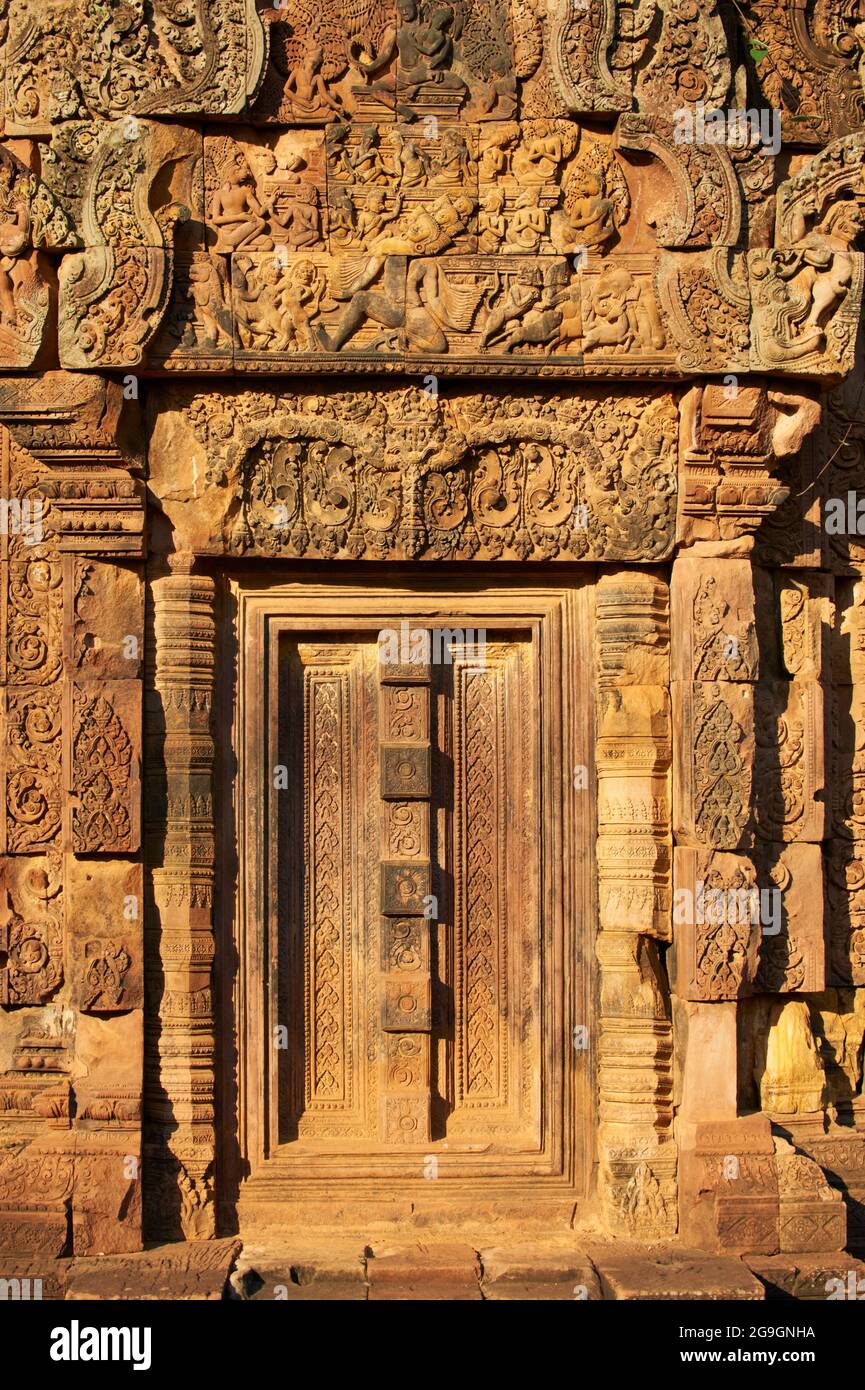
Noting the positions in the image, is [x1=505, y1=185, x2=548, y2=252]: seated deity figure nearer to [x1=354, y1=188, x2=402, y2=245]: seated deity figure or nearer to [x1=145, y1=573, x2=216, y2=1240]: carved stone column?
[x1=354, y1=188, x2=402, y2=245]: seated deity figure

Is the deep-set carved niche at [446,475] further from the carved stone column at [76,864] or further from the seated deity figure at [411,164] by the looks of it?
the seated deity figure at [411,164]

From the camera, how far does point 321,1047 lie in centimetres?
766

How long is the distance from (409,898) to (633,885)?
1065 mm

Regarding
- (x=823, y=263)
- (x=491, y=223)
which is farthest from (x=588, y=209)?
(x=823, y=263)

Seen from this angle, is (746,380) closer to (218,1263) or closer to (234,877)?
(234,877)

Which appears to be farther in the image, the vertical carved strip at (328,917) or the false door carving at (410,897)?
the vertical carved strip at (328,917)

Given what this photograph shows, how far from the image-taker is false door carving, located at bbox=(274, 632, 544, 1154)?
7.57 meters

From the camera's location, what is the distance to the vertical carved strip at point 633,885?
746 centimetres

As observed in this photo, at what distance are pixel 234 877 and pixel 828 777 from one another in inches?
118

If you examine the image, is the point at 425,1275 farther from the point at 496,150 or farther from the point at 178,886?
the point at 496,150

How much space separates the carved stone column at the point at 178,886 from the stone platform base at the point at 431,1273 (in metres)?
0.47

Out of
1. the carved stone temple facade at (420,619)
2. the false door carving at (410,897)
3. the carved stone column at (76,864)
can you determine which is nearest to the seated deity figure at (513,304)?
the carved stone temple facade at (420,619)

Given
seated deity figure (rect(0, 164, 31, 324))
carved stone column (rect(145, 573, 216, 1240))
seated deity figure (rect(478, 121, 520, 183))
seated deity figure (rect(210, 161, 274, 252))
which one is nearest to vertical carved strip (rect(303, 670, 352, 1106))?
carved stone column (rect(145, 573, 216, 1240))

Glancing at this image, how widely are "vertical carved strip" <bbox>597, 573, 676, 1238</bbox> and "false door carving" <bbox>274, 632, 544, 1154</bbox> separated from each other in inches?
13.7
